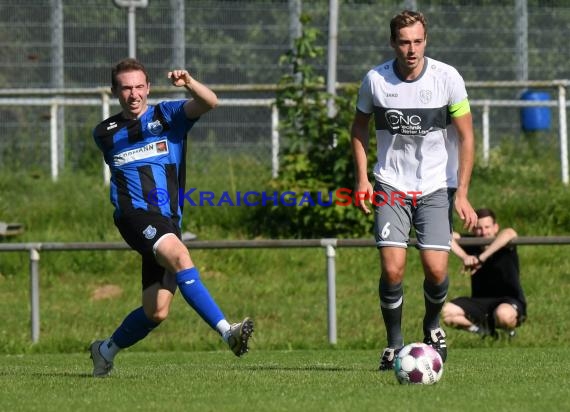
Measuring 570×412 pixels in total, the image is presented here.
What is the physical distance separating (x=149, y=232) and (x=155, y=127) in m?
0.70

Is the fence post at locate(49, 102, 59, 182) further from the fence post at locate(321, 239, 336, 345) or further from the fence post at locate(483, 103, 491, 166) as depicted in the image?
the fence post at locate(321, 239, 336, 345)

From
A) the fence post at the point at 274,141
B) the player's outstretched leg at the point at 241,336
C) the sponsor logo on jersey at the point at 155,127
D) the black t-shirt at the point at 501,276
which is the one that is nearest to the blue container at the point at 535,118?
the fence post at the point at 274,141

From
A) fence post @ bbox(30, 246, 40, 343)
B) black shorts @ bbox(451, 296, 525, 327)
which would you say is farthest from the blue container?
fence post @ bbox(30, 246, 40, 343)

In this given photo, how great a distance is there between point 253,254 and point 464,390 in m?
7.51

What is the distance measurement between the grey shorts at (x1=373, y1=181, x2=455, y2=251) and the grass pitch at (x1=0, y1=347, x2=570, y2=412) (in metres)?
0.80

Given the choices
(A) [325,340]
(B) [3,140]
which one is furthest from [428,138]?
(B) [3,140]

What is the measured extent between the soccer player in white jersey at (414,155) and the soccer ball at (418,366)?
959 mm

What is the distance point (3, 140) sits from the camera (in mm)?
15484

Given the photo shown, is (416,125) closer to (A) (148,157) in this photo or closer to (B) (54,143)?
(A) (148,157)

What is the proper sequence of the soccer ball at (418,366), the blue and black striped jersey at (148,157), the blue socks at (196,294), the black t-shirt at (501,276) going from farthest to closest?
the black t-shirt at (501,276), the blue and black striped jersey at (148,157), the blue socks at (196,294), the soccer ball at (418,366)

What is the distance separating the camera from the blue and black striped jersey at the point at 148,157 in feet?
25.4

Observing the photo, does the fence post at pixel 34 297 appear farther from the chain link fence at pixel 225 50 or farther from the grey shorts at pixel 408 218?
the grey shorts at pixel 408 218

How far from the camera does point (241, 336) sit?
7156 mm

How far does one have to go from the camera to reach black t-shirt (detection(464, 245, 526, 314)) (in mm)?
11438
